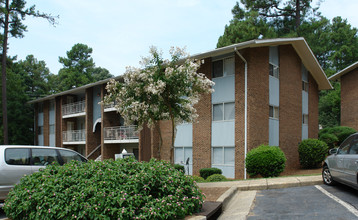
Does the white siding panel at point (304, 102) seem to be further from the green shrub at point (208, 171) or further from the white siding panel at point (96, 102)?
the white siding panel at point (96, 102)

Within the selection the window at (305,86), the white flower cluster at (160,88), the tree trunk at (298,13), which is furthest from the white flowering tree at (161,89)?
the tree trunk at (298,13)

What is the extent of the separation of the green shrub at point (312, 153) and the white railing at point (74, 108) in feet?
62.2

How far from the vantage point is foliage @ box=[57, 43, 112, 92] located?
154 feet

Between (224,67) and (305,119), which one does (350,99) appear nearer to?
(305,119)

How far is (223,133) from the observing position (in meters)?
17.6

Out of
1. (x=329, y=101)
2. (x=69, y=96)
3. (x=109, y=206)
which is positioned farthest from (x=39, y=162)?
(x=329, y=101)

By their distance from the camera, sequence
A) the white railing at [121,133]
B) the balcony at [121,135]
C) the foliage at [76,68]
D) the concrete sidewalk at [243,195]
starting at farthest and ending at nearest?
the foliage at [76,68] < the white railing at [121,133] < the balcony at [121,135] < the concrete sidewalk at [243,195]

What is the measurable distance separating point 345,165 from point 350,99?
22084mm

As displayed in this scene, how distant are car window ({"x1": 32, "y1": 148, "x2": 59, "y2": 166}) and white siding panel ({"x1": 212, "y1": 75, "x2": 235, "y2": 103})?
33.8 ft

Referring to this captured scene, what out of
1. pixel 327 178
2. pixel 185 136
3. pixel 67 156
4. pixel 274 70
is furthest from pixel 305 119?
pixel 67 156

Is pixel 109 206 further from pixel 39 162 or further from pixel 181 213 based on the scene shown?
pixel 39 162

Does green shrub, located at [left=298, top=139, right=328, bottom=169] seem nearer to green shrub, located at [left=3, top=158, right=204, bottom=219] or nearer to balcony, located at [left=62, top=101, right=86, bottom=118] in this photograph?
green shrub, located at [left=3, top=158, right=204, bottom=219]

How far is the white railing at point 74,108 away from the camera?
2958 cm

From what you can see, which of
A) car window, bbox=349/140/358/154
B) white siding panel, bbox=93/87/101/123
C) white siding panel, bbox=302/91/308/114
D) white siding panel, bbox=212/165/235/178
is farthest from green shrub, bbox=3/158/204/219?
white siding panel, bbox=93/87/101/123
